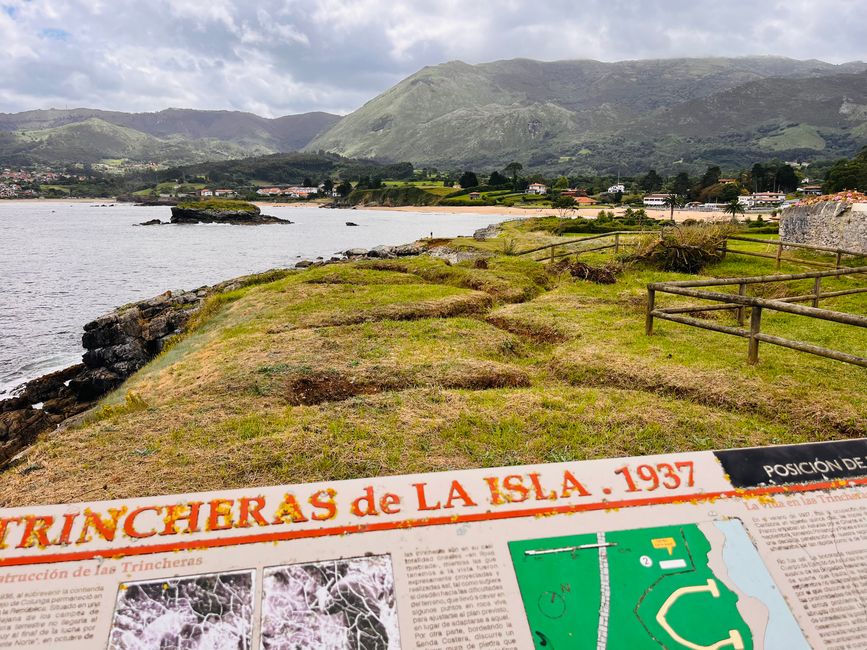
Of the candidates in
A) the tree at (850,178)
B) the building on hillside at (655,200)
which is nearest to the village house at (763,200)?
the building on hillside at (655,200)

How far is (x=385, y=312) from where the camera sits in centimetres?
1302

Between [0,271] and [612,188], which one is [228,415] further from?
[612,188]

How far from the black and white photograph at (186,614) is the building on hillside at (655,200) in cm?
11197

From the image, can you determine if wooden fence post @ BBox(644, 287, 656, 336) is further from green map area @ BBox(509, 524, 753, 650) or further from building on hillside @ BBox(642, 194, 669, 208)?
building on hillside @ BBox(642, 194, 669, 208)

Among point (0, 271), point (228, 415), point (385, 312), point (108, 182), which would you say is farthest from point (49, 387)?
point (108, 182)

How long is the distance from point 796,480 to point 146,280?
132 feet

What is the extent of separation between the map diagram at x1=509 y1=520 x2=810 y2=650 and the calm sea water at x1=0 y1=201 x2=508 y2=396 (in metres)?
18.5

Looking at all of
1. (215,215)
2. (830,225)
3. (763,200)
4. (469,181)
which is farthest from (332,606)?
(469,181)

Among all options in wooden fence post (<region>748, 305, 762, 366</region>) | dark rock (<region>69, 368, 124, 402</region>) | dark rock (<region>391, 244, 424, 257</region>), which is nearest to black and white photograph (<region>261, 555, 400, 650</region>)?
wooden fence post (<region>748, 305, 762, 366</region>)

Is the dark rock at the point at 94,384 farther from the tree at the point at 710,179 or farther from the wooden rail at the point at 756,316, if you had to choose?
the tree at the point at 710,179

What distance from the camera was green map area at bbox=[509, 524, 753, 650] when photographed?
3.00 metres

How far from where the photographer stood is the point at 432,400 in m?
7.41

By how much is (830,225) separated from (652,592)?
66.5 feet

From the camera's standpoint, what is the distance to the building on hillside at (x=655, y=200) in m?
106
